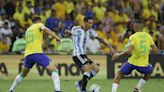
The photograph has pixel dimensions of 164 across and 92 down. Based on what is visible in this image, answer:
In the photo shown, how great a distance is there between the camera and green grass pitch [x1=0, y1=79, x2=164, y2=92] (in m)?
18.3

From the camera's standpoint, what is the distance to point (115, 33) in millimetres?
25766

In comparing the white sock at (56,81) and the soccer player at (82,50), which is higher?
the soccer player at (82,50)

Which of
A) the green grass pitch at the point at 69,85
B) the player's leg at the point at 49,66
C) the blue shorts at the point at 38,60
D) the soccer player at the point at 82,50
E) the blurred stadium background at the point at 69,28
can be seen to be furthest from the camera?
the blurred stadium background at the point at 69,28

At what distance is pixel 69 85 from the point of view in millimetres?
20047

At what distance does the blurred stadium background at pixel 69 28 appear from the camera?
22.7 m

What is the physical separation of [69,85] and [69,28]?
5192mm

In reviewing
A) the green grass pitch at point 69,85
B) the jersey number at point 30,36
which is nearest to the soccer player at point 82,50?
the jersey number at point 30,36

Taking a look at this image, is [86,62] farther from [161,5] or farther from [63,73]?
[161,5]

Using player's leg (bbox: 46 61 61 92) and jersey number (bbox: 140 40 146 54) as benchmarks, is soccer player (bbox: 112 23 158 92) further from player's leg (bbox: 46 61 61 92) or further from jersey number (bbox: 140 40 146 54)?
player's leg (bbox: 46 61 61 92)

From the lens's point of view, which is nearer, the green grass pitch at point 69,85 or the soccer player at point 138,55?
the soccer player at point 138,55

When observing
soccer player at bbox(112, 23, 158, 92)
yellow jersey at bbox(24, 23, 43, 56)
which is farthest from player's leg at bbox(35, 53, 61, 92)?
soccer player at bbox(112, 23, 158, 92)

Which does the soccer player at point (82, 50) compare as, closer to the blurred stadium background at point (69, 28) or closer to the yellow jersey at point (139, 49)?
the yellow jersey at point (139, 49)

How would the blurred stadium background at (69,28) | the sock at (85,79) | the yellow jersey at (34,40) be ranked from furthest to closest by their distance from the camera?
the blurred stadium background at (69,28)
the sock at (85,79)
the yellow jersey at (34,40)

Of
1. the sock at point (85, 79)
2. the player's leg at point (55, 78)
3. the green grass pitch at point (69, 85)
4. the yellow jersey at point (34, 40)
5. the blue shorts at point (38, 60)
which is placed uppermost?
the yellow jersey at point (34, 40)
